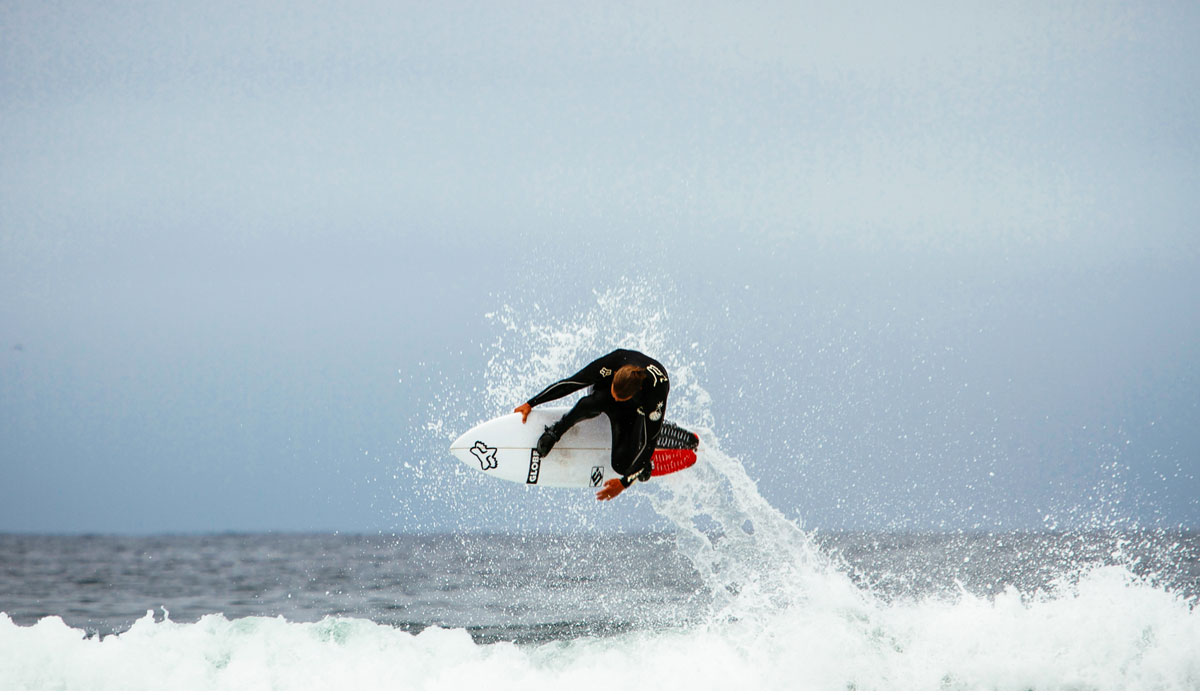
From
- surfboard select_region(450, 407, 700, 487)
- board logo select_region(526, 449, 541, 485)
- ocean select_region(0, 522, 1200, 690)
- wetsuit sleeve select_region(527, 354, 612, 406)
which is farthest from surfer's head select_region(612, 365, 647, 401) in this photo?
ocean select_region(0, 522, 1200, 690)

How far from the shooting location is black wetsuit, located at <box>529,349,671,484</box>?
8.03 meters

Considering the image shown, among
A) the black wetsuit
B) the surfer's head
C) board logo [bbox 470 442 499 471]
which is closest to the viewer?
the surfer's head

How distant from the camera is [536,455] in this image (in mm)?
8812

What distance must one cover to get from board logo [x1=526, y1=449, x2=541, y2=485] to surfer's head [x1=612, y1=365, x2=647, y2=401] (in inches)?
49.6

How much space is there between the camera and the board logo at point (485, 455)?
8.80 meters

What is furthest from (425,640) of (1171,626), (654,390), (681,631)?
(1171,626)

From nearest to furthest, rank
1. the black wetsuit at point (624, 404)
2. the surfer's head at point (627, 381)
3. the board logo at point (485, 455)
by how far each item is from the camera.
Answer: the surfer's head at point (627, 381), the black wetsuit at point (624, 404), the board logo at point (485, 455)

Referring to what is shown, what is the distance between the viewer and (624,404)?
8.12 meters

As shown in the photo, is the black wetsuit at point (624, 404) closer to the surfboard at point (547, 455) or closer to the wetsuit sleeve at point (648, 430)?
the wetsuit sleeve at point (648, 430)

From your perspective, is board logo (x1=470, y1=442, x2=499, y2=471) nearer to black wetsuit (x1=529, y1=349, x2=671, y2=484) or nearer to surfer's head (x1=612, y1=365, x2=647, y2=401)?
black wetsuit (x1=529, y1=349, x2=671, y2=484)

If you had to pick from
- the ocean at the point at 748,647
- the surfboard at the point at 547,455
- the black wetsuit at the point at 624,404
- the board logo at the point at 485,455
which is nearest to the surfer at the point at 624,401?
the black wetsuit at the point at 624,404

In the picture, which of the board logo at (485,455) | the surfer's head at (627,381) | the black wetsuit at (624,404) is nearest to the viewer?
the surfer's head at (627,381)

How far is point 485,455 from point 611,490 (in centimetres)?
136

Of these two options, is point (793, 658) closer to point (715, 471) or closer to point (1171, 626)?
point (715, 471)
